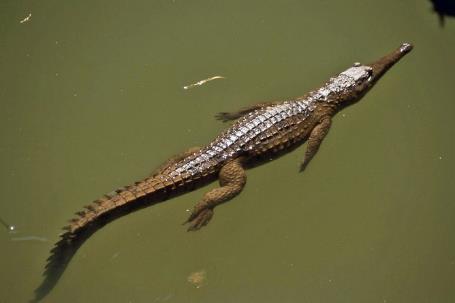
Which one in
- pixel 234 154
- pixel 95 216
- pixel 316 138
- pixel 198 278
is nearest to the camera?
pixel 95 216

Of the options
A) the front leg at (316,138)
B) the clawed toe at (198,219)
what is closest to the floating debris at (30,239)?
the clawed toe at (198,219)

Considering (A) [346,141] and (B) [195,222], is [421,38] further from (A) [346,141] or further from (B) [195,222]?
(B) [195,222]

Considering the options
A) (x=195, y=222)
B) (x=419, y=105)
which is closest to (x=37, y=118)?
(x=195, y=222)

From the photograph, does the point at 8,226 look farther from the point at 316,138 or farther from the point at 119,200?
the point at 316,138

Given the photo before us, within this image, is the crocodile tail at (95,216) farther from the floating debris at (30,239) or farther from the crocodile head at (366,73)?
the crocodile head at (366,73)

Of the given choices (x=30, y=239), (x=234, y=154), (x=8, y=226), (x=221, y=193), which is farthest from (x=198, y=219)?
(x=8, y=226)

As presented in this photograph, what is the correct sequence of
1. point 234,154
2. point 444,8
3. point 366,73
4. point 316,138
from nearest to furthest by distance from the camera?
point 234,154, point 316,138, point 366,73, point 444,8
